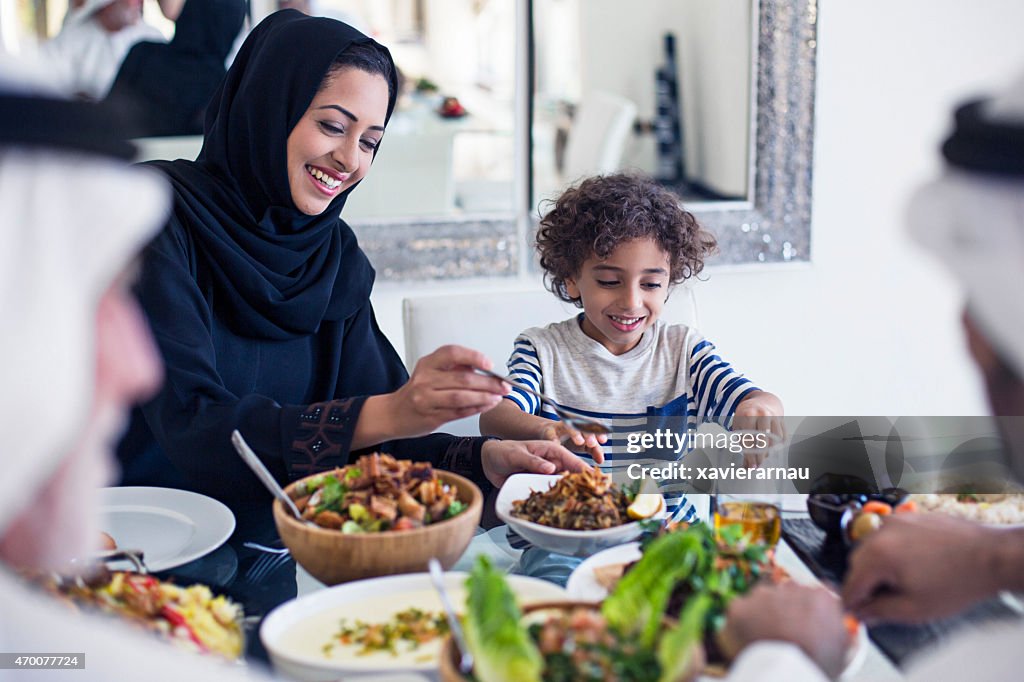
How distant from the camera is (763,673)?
61 centimetres

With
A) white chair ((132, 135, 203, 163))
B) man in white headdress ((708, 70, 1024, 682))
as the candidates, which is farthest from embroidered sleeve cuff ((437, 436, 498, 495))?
white chair ((132, 135, 203, 163))

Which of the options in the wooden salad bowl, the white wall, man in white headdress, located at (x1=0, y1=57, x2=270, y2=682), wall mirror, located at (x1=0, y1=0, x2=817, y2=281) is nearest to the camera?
man in white headdress, located at (x1=0, y1=57, x2=270, y2=682)

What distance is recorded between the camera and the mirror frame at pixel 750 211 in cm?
265

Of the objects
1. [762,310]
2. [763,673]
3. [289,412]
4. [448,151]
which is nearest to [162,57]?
[448,151]

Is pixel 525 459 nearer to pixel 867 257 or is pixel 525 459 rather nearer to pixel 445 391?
pixel 445 391

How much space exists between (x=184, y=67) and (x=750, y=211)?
1.64 metres

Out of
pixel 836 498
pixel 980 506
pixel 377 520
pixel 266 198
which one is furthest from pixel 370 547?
pixel 266 198

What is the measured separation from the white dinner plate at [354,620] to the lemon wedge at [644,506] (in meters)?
0.24

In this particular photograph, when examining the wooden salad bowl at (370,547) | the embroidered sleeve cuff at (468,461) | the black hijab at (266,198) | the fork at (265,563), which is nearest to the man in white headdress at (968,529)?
the wooden salad bowl at (370,547)

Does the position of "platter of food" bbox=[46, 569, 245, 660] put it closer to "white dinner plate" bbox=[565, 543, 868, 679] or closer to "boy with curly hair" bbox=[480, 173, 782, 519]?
"white dinner plate" bbox=[565, 543, 868, 679]

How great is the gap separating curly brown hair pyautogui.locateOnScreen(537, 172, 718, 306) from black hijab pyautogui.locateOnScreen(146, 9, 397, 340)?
424 mm

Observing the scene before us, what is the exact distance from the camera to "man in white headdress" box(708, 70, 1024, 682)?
2.14 ft

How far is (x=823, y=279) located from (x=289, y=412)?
7.23 feet

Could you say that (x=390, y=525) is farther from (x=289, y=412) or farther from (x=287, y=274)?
(x=287, y=274)
